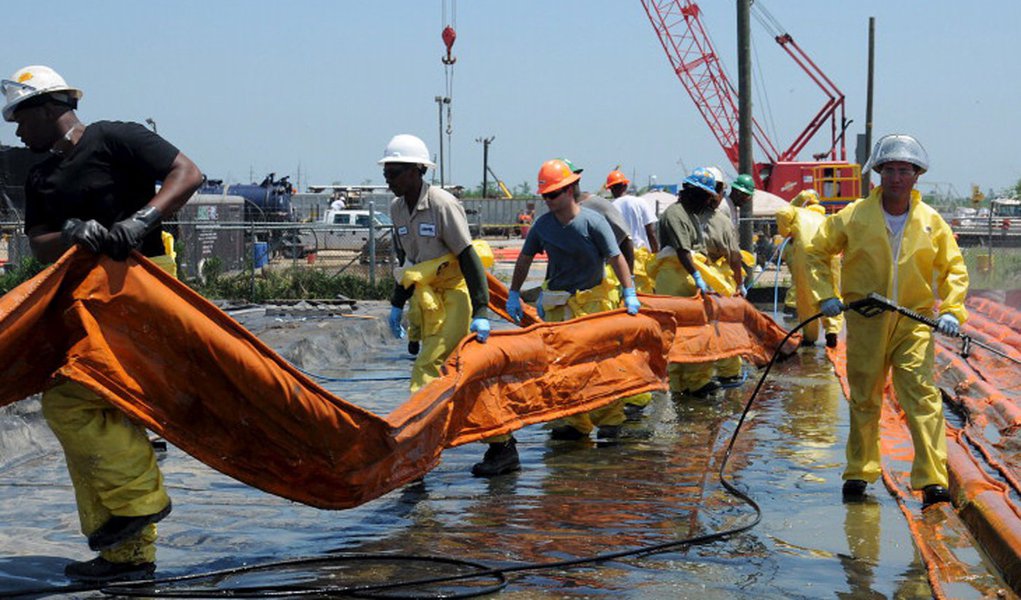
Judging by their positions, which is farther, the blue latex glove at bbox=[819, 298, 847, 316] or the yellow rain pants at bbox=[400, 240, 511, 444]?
the yellow rain pants at bbox=[400, 240, 511, 444]

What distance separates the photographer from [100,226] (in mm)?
5238

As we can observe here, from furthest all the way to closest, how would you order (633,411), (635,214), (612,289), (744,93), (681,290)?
1. (744,93)
2. (635,214)
3. (681,290)
4. (633,411)
5. (612,289)

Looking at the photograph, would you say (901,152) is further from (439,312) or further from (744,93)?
(744,93)

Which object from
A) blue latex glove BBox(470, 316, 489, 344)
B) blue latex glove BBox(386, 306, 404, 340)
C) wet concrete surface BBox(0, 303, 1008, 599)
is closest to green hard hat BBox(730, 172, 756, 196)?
wet concrete surface BBox(0, 303, 1008, 599)

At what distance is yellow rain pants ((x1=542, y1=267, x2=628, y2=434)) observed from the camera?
370 inches

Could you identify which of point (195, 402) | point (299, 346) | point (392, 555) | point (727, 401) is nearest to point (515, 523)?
point (392, 555)

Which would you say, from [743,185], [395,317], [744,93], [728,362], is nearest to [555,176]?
[395,317]

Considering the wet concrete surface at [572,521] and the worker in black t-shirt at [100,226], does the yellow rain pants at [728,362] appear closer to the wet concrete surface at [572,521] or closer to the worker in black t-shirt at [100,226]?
the wet concrete surface at [572,521]

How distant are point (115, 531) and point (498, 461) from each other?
3.13 metres

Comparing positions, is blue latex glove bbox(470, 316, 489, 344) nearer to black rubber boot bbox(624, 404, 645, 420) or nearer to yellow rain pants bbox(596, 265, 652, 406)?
yellow rain pants bbox(596, 265, 652, 406)

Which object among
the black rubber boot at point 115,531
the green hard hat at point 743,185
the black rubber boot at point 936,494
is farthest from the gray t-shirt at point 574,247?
the green hard hat at point 743,185

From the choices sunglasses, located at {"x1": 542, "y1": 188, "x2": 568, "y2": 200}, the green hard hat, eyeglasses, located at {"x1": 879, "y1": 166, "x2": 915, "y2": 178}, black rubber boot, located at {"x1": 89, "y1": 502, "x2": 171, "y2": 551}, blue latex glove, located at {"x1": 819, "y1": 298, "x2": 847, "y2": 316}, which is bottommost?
black rubber boot, located at {"x1": 89, "y1": 502, "x2": 171, "y2": 551}

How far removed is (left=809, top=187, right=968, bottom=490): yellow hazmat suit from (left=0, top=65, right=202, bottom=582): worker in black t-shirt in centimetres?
365

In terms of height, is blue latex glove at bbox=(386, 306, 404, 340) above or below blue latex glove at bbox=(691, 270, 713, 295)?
below
